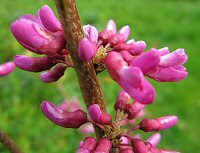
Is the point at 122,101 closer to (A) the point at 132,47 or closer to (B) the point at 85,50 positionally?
(A) the point at 132,47

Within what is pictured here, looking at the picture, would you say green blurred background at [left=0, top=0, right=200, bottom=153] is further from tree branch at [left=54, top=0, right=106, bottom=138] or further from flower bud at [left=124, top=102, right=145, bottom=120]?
tree branch at [left=54, top=0, right=106, bottom=138]

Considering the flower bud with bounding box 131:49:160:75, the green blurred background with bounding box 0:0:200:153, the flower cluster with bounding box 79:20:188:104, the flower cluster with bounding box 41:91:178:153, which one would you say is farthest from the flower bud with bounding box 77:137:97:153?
the green blurred background with bounding box 0:0:200:153

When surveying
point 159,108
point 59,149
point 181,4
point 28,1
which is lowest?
point 181,4

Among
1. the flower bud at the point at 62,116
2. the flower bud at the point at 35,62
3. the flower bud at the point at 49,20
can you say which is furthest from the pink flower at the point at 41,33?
the flower bud at the point at 62,116

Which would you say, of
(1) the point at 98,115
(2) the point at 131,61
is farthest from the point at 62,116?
(2) the point at 131,61

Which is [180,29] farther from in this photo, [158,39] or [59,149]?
[59,149]

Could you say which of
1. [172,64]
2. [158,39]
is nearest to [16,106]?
[172,64]
